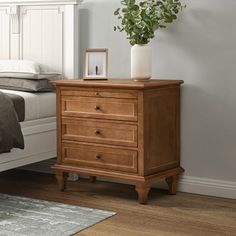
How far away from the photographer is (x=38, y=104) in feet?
12.8

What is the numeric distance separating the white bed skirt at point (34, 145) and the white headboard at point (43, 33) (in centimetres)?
43

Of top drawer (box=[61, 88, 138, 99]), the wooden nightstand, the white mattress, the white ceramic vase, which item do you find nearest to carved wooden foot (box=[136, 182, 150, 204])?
the wooden nightstand

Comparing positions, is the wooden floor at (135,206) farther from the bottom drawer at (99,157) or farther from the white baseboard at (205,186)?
the bottom drawer at (99,157)

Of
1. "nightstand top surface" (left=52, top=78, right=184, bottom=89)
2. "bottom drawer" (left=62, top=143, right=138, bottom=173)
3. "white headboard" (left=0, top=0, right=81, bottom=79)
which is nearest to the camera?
"nightstand top surface" (left=52, top=78, right=184, bottom=89)

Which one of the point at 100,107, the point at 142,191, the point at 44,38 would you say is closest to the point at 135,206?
the point at 142,191

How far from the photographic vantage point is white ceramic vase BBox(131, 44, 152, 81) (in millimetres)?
3623

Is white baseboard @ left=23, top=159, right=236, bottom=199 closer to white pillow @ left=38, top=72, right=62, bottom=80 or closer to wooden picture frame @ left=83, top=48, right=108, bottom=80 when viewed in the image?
wooden picture frame @ left=83, top=48, right=108, bottom=80

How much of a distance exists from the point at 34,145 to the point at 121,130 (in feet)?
2.12

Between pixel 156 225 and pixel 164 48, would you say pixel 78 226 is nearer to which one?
pixel 156 225

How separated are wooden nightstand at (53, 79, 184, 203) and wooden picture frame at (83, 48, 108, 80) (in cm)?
17

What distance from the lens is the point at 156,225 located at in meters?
3.10

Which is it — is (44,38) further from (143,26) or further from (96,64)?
(143,26)

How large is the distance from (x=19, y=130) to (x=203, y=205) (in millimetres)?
1183

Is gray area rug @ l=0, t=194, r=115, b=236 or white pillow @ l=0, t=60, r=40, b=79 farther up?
white pillow @ l=0, t=60, r=40, b=79
